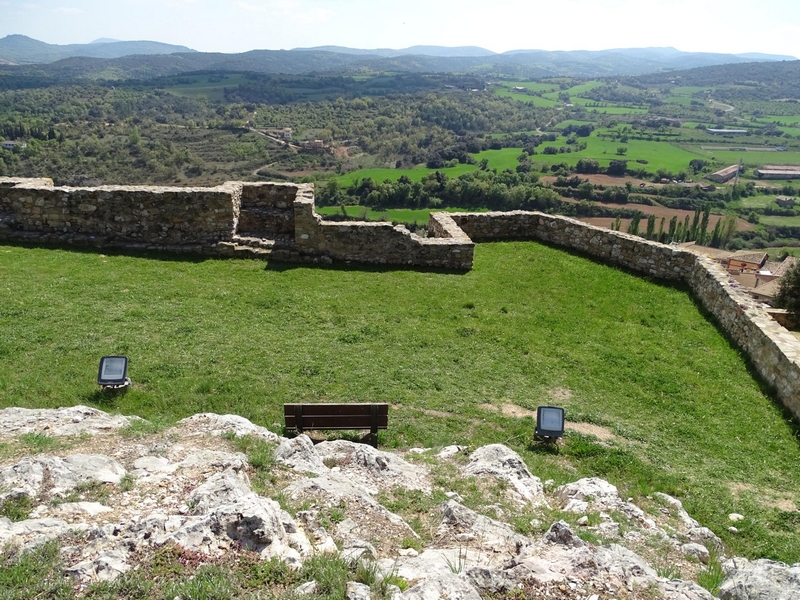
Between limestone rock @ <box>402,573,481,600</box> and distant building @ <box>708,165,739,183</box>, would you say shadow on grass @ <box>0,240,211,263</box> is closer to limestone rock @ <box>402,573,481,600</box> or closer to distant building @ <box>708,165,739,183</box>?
limestone rock @ <box>402,573,481,600</box>

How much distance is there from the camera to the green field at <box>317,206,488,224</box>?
55.4 meters

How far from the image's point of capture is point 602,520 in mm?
6199

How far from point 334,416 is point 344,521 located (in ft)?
9.38

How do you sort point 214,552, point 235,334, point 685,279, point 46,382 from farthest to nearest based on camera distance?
1. point 685,279
2. point 235,334
3. point 46,382
4. point 214,552

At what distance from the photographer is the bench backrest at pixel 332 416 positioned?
8148mm

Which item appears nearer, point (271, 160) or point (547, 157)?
point (271, 160)

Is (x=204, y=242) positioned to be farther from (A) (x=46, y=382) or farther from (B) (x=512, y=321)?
(B) (x=512, y=321)

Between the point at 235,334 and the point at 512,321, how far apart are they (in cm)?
617

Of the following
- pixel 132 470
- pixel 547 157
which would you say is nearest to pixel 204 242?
pixel 132 470

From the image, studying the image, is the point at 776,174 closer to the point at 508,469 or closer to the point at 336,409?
the point at 508,469

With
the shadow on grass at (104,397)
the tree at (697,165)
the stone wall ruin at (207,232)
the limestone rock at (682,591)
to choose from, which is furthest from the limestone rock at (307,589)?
the tree at (697,165)

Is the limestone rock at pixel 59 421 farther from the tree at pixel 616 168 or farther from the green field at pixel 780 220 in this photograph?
the tree at pixel 616 168

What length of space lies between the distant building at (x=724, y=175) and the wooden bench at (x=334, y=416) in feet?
367

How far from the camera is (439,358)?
1088 centimetres
